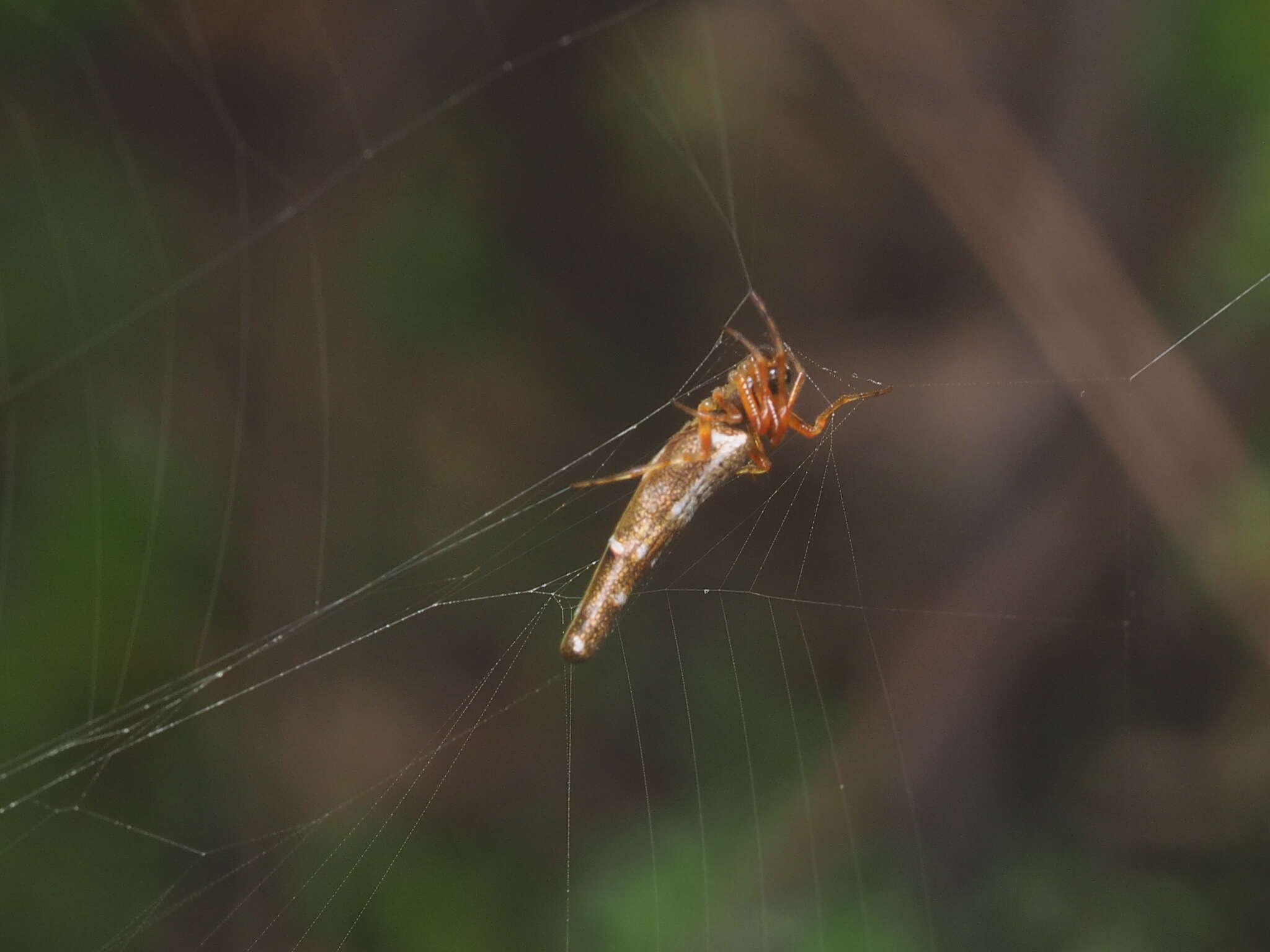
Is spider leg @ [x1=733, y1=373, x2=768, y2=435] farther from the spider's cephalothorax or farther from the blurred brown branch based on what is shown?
the blurred brown branch

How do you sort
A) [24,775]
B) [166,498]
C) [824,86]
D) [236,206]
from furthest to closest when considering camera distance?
[824,86] → [236,206] → [166,498] → [24,775]

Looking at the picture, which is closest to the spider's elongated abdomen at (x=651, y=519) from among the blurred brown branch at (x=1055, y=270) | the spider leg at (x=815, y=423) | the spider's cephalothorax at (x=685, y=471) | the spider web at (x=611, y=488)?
the spider's cephalothorax at (x=685, y=471)

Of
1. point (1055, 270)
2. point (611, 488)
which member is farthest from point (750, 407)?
point (1055, 270)

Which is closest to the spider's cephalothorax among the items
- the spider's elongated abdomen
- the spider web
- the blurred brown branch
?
the spider's elongated abdomen

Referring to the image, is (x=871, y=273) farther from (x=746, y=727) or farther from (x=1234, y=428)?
(x=746, y=727)

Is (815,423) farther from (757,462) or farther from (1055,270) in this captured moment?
(1055,270)

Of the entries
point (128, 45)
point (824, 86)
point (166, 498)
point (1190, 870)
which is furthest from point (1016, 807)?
point (128, 45)

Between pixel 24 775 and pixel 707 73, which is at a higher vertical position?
pixel 707 73

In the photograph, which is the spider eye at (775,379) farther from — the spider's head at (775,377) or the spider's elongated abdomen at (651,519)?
the spider's elongated abdomen at (651,519)
